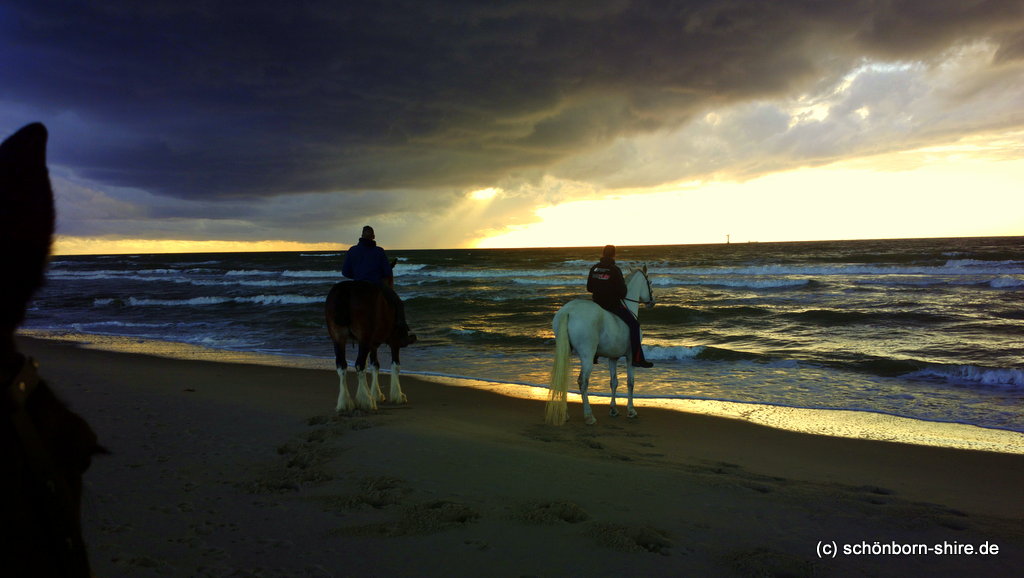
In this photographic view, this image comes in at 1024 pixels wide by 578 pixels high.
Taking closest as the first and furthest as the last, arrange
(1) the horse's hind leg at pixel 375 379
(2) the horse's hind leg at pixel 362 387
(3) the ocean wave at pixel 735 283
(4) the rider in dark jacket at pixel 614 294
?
(2) the horse's hind leg at pixel 362 387
(4) the rider in dark jacket at pixel 614 294
(1) the horse's hind leg at pixel 375 379
(3) the ocean wave at pixel 735 283

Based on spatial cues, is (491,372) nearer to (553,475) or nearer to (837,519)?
(553,475)

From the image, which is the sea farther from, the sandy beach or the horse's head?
the horse's head

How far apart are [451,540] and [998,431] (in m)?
8.00

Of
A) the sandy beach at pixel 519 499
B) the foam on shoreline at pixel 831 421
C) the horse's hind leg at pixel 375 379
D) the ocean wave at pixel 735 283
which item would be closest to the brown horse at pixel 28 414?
the sandy beach at pixel 519 499

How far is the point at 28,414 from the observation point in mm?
887

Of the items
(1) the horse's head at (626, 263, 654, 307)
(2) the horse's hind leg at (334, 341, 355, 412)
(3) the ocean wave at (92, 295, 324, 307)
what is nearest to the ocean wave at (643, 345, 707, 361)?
(1) the horse's head at (626, 263, 654, 307)

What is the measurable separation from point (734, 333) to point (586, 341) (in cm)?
1008

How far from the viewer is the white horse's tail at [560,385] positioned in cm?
800

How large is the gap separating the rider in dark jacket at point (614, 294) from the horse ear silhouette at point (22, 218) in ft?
26.5

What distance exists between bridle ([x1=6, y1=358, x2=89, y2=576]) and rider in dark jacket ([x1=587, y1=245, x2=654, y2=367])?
810cm

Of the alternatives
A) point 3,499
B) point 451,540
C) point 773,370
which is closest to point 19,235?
point 3,499

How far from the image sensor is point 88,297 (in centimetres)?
3073

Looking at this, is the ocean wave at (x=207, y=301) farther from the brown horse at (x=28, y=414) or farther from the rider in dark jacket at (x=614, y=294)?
the brown horse at (x=28, y=414)

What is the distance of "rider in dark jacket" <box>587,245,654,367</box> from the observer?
344 inches
